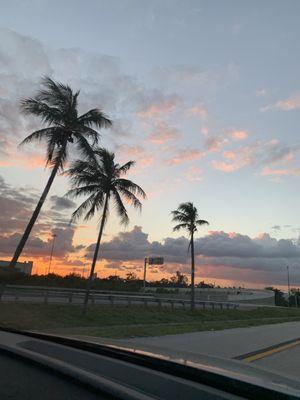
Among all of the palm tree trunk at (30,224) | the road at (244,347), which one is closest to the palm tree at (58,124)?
the palm tree trunk at (30,224)

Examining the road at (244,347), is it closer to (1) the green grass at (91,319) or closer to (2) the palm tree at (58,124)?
(1) the green grass at (91,319)

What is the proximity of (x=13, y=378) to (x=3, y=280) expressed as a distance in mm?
25699

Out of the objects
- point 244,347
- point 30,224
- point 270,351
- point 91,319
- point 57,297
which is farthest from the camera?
point 57,297

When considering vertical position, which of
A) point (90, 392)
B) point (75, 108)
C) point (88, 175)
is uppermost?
point (75, 108)

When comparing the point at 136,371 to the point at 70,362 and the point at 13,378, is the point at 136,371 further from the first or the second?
the point at 13,378

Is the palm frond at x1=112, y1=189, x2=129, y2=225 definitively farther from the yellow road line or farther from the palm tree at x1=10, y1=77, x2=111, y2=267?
the yellow road line

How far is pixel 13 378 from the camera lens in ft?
9.14

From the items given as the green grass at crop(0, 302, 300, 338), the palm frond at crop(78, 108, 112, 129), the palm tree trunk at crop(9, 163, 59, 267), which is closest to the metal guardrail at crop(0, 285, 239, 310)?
the green grass at crop(0, 302, 300, 338)

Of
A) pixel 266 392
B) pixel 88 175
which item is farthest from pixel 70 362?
pixel 88 175

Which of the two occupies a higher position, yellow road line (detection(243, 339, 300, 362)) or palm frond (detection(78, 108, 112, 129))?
palm frond (detection(78, 108, 112, 129))

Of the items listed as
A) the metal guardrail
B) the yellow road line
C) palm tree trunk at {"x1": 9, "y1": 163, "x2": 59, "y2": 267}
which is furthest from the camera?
the metal guardrail

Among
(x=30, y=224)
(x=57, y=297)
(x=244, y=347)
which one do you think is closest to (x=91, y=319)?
(x=30, y=224)

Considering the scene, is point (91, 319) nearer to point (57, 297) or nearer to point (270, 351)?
point (57, 297)

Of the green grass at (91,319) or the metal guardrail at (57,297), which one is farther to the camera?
the metal guardrail at (57,297)
